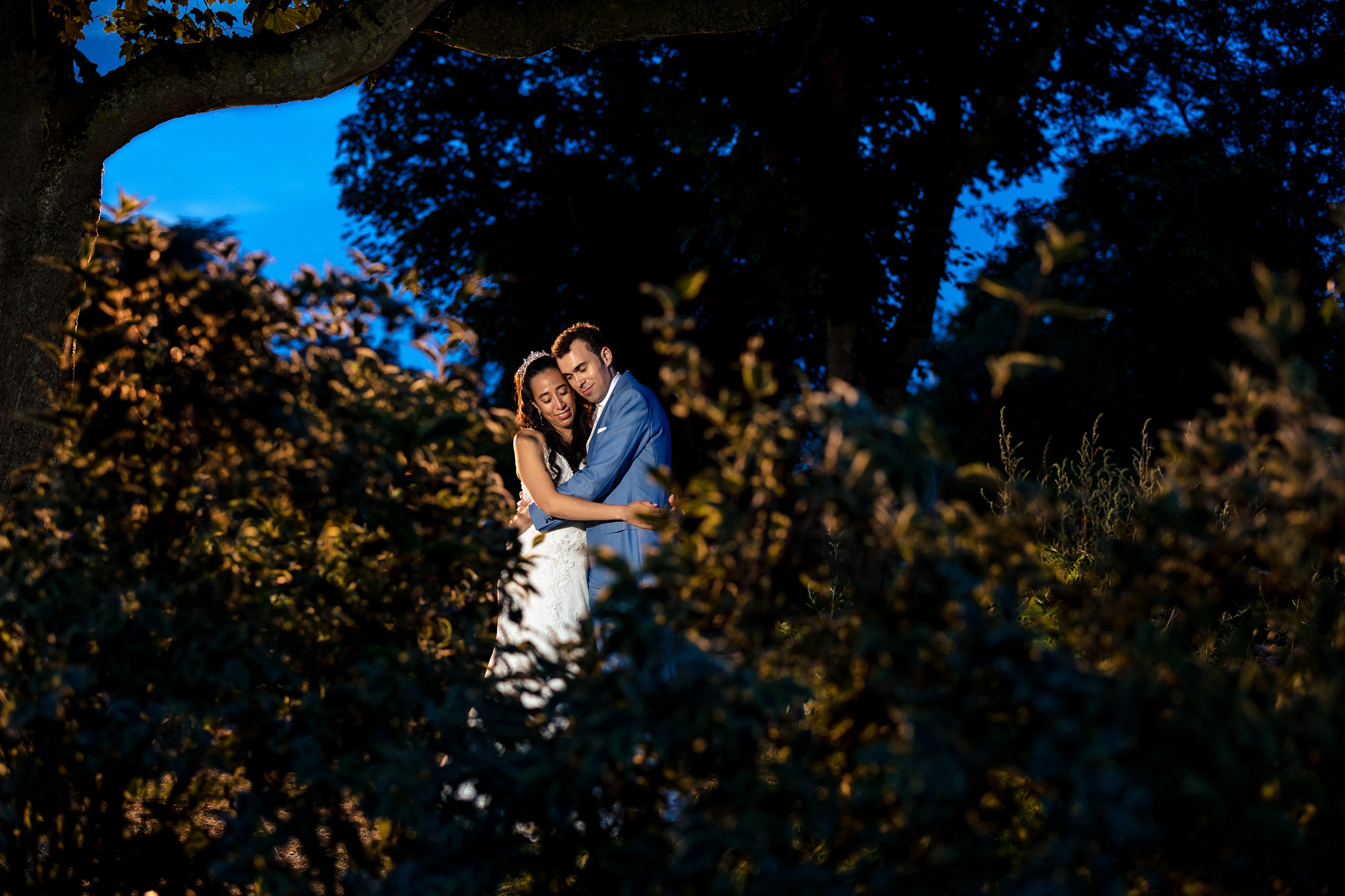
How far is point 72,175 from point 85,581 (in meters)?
3.75

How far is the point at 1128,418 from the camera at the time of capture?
20.4 metres

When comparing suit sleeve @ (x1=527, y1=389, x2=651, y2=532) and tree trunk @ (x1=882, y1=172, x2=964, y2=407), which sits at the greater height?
tree trunk @ (x1=882, y1=172, x2=964, y2=407)

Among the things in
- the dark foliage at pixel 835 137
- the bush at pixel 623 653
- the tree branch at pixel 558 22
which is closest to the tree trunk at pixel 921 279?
the dark foliage at pixel 835 137

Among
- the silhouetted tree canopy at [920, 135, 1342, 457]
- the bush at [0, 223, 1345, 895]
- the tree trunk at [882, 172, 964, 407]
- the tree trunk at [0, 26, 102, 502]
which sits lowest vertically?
the bush at [0, 223, 1345, 895]

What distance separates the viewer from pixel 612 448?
511cm

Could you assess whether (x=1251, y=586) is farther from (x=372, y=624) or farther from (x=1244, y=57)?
(x=1244, y=57)

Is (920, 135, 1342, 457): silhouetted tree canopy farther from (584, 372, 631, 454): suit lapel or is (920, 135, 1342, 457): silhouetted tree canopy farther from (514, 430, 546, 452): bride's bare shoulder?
(514, 430, 546, 452): bride's bare shoulder

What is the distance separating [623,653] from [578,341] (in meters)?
3.07

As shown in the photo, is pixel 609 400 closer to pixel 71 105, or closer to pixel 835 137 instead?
pixel 71 105

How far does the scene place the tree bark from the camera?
5484 mm

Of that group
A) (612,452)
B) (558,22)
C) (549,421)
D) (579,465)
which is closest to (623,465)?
(612,452)

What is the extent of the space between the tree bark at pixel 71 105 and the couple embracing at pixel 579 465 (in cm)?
217

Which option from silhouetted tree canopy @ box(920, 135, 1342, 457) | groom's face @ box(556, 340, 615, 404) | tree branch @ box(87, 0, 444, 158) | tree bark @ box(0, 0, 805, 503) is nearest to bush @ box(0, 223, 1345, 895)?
groom's face @ box(556, 340, 615, 404)

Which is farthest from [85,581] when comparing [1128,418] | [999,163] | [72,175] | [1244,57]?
[1128,418]
